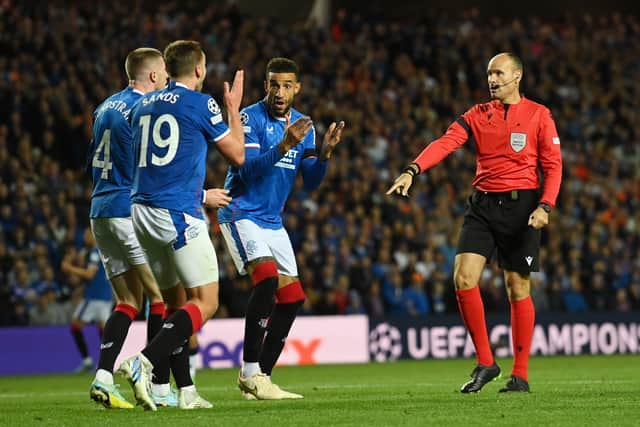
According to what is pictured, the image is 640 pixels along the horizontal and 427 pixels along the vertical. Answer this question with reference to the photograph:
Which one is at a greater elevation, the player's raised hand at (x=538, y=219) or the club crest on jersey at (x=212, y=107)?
the club crest on jersey at (x=212, y=107)

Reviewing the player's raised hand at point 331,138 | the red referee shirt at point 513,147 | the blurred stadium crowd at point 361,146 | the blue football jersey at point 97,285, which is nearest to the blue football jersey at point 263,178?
the player's raised hand at point 331,138

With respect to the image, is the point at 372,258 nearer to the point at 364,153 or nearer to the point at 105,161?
the point at 364,153

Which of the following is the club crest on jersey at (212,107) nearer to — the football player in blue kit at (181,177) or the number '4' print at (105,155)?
the football player in blue kit at (181,177)

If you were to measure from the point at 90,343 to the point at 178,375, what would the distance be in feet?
31.4

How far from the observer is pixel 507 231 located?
873cm

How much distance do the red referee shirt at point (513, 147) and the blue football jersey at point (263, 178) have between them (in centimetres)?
99

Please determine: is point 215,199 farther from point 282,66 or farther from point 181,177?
point 282,66

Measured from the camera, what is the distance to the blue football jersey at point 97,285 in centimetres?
1595

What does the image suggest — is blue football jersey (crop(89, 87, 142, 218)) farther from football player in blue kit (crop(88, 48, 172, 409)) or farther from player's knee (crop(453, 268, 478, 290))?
player's knee (crop(453, 268, 478, 290))

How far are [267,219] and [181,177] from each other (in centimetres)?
158

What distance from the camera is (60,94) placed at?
18984mm

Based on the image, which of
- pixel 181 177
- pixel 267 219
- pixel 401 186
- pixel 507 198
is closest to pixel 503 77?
pixel 507 198

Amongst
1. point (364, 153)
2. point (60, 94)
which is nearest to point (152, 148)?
point (60, 94)

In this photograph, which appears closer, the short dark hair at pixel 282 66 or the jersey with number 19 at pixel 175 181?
the jersey with number 19 at pixel 175 181
